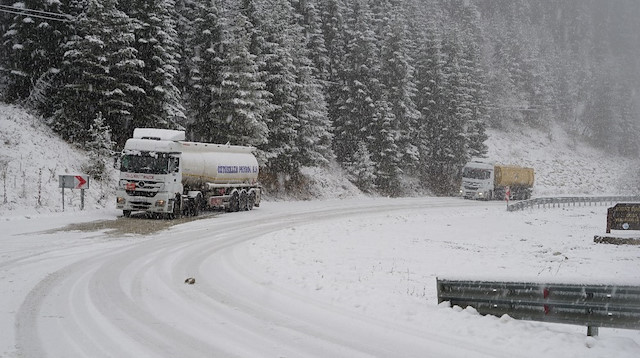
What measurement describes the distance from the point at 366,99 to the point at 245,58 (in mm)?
14143

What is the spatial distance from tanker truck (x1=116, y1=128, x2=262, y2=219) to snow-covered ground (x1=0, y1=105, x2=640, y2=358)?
140cm

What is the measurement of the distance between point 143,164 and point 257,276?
12754 mm

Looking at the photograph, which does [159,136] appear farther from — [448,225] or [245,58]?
[448,225]

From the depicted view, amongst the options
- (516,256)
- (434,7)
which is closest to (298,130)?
(516,256)

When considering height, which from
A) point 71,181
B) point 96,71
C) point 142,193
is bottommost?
point 142,193

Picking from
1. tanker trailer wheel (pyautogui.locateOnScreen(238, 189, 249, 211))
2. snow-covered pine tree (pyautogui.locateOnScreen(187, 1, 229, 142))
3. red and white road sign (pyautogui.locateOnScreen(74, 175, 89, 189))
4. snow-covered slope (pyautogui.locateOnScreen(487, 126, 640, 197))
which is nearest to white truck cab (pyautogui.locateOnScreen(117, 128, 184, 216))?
red and white road sign (pyautogui.locateOnScreen(74, 175, 89, 189))

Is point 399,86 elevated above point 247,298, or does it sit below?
above

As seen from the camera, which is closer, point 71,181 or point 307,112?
point 71,181

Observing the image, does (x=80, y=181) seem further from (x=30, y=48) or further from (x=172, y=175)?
(x=30, y=48)

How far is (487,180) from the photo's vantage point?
A: 49.5 m

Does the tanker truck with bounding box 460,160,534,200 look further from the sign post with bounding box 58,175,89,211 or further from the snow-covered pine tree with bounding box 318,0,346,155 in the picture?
the sign post with bounding box 58,175,89,211

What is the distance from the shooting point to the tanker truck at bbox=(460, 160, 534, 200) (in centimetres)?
A: 4928

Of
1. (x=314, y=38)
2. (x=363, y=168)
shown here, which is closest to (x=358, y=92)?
(x=314, y=38)

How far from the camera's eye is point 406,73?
4725 cm
